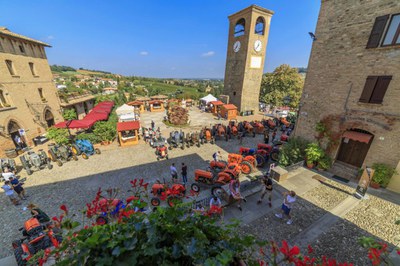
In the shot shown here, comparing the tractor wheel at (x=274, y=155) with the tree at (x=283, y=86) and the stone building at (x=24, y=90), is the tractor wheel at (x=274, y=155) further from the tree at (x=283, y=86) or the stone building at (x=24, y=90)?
the stone building at (x=24, y=90)

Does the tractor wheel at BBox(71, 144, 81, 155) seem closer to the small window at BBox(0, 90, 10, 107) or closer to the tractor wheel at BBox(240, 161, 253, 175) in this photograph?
the small window at BBox(0, 90, 10, 107)

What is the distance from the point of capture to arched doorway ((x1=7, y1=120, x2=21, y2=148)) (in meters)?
13.0

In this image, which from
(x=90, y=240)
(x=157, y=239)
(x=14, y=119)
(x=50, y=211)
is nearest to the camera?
(x=90, y=240)

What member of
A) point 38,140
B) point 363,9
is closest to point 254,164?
point 363,9

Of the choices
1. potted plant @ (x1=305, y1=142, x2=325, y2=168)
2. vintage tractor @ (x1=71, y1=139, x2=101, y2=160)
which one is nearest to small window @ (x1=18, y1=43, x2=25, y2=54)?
vintage tractor @ (x1=71, y1=139, x2=101, y2=160)

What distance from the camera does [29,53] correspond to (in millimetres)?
15070

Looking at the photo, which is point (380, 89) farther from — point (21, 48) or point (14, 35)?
point (21, 48)

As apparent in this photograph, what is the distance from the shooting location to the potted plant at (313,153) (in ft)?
32.2

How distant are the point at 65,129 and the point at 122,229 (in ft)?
52.9

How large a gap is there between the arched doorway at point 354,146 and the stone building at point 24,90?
76.9 ft

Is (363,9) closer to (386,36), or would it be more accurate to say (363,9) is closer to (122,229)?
(386,36)

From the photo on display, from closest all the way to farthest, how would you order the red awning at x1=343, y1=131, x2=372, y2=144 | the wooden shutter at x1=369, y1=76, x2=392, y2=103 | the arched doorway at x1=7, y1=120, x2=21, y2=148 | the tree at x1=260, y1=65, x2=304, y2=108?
the wooden shutter at x1=369, y1=76, x2=392, y2=103 → the red awning at x1=343, y1=131, x2=372, y2=144 → the arched doorway at x1=7, y1=120, x2=21, y2=148 → the tree at x1=260, y1=65, x2=304, y2=108

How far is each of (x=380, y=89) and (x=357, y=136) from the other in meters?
2.41

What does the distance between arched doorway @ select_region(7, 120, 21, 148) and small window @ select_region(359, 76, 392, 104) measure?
23.8 metres
